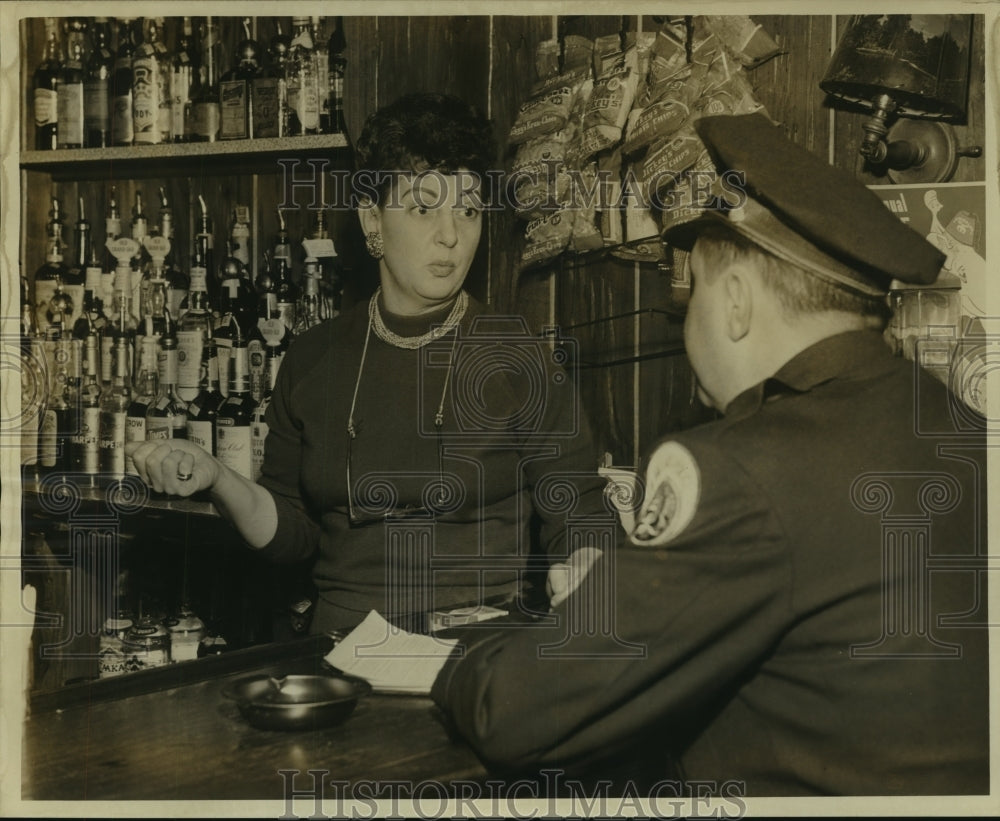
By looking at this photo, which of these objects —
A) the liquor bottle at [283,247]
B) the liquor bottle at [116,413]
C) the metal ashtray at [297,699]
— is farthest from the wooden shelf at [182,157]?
the metal ashtray at [297,699]

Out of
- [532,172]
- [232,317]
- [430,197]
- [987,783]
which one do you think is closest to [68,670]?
→ [232,317]

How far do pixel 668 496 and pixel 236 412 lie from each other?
0.95 m

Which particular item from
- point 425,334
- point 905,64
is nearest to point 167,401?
point 425,334

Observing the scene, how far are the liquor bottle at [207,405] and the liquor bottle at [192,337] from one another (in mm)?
13

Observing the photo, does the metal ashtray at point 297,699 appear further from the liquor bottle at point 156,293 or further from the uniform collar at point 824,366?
the liquor bottle at point 156,293

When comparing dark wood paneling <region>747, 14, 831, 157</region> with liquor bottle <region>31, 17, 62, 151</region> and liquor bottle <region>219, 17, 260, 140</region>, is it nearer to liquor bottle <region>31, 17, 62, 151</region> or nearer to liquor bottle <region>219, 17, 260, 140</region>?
liquor bottle <region>219, 17, 260, 140</region>

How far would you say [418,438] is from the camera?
1694mm

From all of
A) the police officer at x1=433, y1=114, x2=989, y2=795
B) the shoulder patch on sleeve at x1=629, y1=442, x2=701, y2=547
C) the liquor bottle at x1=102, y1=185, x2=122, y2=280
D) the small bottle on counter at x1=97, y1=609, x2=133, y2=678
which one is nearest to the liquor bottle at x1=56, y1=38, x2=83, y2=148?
the liquor bottle at x1=102, y1=185, x2=122, y2=280

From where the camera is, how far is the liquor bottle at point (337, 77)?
1.77 metres

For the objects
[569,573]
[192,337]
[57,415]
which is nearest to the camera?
[569,573]

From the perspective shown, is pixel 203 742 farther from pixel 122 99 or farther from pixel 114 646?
pixel 122 99

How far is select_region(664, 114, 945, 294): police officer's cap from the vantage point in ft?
4.27

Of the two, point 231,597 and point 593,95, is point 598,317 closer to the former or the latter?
point 593,95

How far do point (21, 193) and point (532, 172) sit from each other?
953mm
